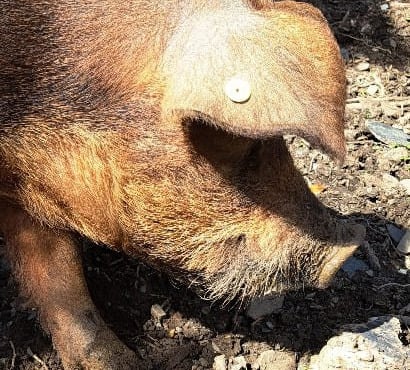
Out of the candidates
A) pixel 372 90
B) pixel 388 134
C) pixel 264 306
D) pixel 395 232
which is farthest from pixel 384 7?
pixel 264 306

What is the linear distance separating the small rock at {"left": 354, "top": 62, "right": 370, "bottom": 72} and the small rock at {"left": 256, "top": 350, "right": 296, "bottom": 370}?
213 centimetres

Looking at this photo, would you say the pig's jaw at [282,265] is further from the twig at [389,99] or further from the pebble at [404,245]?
the twig at [389,99]

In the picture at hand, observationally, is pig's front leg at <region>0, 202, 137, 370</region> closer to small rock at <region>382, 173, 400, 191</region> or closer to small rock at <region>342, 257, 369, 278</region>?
small rock at <region>342, 257, 369, 278</region>

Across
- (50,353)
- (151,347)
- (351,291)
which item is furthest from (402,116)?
(50,353)

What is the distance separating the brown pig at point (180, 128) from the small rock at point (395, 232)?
0.85m

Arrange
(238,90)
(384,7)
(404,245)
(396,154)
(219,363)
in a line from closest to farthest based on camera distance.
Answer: (238,90) → (219,363) → (404,245) → (396,154) → (384,7)

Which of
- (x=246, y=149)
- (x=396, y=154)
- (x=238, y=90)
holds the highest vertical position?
(x=238, y=90)

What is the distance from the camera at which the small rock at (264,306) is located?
3289 millimetres

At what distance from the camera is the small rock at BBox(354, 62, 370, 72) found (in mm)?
4684

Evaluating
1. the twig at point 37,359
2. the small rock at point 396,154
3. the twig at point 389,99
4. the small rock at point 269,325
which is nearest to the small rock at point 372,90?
the twig at point 389,99

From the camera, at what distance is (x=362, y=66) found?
15.4 ft

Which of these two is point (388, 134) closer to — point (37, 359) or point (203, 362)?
point (203, 362)

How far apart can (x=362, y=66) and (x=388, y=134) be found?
2.27ft

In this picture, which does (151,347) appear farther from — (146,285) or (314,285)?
(314,285)
